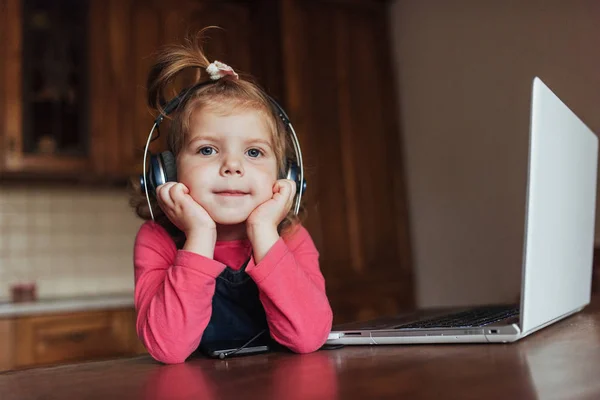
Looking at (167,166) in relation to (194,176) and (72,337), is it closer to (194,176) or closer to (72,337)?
(194,176)

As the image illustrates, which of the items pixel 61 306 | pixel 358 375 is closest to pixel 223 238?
pixel 358 375

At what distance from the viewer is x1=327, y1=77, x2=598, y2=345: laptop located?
2.28 ft

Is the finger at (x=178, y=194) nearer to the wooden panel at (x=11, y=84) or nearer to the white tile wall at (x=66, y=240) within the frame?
the wooden panel at (x=11, y=84)

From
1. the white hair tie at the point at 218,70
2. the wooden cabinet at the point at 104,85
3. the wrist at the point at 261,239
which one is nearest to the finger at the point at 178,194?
the wrist at the point at 261,239

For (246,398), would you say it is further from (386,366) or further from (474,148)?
(474,148)

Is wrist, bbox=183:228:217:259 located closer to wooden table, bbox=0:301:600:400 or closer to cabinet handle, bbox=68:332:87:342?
wooden table, bbox=0:301:600:400

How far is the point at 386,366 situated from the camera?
0.63 metres

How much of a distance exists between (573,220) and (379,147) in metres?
1.88

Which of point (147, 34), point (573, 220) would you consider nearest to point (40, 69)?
point (147, 34)

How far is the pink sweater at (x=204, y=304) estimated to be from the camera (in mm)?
764

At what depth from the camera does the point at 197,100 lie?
944 mm

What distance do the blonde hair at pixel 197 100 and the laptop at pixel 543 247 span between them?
1.03 feet

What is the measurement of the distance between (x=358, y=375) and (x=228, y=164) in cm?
39

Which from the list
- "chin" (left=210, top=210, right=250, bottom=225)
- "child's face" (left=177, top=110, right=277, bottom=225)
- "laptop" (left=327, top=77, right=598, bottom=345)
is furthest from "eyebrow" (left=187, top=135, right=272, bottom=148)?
"laptop" (left=327, top=77, right=598, bottom=345)
